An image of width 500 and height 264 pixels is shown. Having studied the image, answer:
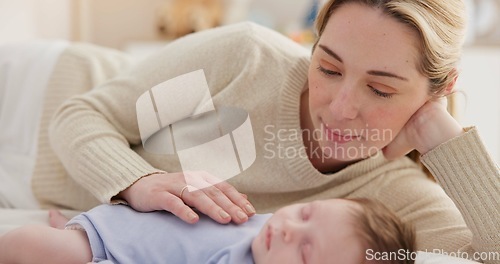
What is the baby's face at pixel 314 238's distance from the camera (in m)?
0.81

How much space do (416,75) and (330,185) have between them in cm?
34

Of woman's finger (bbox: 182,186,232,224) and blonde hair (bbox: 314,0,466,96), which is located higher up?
blonde hair (bbox: 314,0,466,96)

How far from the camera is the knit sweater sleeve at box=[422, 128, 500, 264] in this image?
1.07m

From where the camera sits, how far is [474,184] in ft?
3.61

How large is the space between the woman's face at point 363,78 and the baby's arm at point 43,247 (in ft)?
1.52

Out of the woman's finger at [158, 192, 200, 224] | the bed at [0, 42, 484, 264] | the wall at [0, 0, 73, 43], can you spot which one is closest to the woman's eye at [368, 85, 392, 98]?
the woman's finger at [158, 192, 200, 224]

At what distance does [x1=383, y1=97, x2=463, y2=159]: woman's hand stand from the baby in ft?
1.16

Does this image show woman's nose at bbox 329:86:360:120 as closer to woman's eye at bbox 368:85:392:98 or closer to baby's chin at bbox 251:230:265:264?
woman's eye at bbox 368:85:392:98

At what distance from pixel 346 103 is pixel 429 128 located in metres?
0.21

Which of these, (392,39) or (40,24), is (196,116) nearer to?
(392,39)

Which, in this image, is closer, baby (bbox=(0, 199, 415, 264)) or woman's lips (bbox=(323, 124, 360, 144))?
baby (bbox=(0, 199, 415, 264))

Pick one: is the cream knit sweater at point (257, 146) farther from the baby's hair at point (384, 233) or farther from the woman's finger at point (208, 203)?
the baby's hair at point (384, 233)

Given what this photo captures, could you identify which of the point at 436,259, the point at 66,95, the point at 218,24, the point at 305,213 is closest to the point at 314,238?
the point at 305,213

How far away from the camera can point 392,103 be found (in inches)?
43.3
